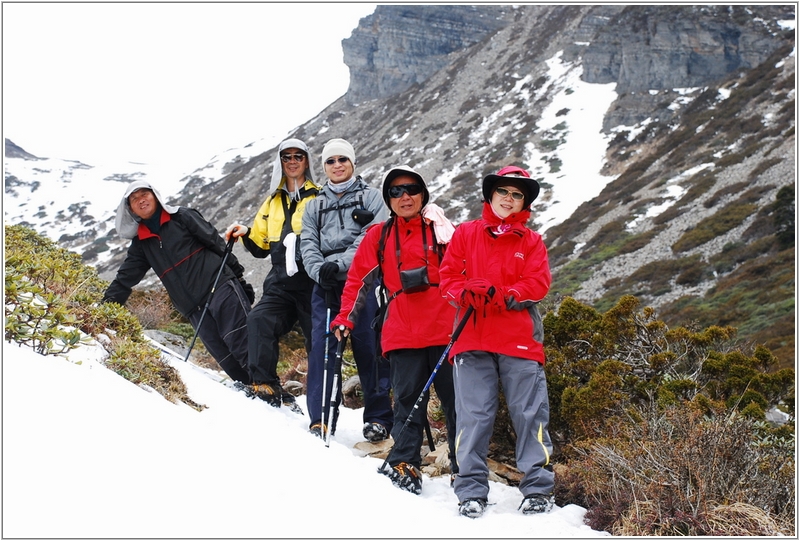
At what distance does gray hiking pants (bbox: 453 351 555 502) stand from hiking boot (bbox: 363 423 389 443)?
1.57m

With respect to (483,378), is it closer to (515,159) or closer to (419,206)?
(419,206)

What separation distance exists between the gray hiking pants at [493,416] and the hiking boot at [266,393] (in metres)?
2.12

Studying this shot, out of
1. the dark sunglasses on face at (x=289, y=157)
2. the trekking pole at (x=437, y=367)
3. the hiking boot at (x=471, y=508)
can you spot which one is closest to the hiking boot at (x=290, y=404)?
the trekking pole at (x=437, y=367)

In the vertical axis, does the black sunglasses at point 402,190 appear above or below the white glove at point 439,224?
above

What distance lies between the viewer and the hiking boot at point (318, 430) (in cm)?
520

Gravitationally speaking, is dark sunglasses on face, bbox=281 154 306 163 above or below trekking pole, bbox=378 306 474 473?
above

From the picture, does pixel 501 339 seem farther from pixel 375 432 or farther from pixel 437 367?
pixel 375 432

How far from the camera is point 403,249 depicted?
482 centimetres

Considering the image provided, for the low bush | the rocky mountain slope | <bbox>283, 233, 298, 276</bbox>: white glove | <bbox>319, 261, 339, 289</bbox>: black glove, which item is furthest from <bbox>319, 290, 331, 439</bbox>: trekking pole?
the rocky mountain slope

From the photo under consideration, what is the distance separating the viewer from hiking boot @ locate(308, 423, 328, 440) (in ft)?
17.1

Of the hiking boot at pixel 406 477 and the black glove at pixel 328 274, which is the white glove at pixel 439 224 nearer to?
the black glove at pixel 328 274

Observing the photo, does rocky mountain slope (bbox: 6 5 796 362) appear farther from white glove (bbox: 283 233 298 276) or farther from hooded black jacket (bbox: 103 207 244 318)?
hooded black jacket (bbox: 103 207 244 318)

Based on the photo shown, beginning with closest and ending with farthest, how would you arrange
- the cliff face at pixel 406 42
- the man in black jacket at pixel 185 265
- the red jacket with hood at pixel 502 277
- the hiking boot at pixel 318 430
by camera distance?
the red jacket with hood at pixel 502 277 < the hiking boot at pixel 318 430 < the man in black jacket at pixel 185 265 < the cliff face at pixel 406 42

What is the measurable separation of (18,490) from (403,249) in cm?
287
